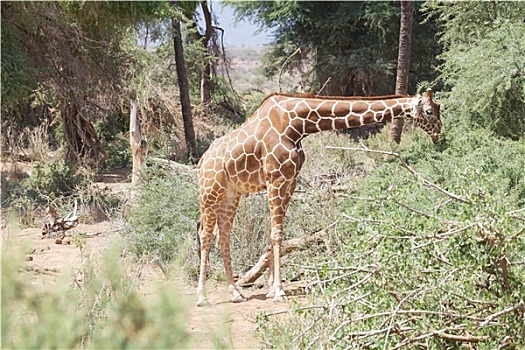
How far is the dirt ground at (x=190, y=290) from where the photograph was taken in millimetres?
4466

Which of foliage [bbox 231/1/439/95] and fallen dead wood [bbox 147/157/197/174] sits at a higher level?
foliage [bbox 231/1/439/95]

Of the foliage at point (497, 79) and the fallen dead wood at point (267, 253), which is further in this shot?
the foliage at point (497, 79)

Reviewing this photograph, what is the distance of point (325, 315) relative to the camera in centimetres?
479

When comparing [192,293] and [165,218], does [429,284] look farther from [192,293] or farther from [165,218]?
[165,218]

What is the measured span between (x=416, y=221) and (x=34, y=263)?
6.10 metres

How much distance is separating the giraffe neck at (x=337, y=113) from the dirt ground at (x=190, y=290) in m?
1.72

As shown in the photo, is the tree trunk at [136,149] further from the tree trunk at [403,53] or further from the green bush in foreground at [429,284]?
the green bush in foreground at [429,284]

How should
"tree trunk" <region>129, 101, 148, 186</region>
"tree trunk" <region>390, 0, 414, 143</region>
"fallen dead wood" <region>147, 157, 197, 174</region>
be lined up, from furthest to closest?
"tree trunk" <region>390, 0, 414, 143</region>, "tree trunk" <region>129, 101, 148, 186</region>, "fallen dead wood" <region>147, 157, 197, 174</region>

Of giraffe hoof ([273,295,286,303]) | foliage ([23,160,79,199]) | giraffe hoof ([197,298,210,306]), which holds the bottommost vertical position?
giraffe hoof ([197,298,210,306])

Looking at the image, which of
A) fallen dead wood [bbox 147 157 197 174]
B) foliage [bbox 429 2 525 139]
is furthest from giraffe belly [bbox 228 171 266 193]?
foliage [bbox 429 2 525 139]

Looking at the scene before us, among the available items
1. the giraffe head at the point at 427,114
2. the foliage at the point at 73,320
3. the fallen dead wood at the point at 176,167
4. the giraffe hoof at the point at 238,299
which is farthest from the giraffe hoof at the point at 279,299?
the fallen dead wood at the point at 176,167

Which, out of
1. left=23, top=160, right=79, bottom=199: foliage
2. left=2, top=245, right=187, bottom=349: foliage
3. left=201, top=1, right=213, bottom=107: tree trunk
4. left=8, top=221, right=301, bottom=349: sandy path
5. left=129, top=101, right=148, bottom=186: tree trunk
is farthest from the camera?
left=201, top=1, right=213, bottom=107: tree trunk

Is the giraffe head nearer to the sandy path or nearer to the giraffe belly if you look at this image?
the giraffe belly

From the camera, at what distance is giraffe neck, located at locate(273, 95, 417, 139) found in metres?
7.68
